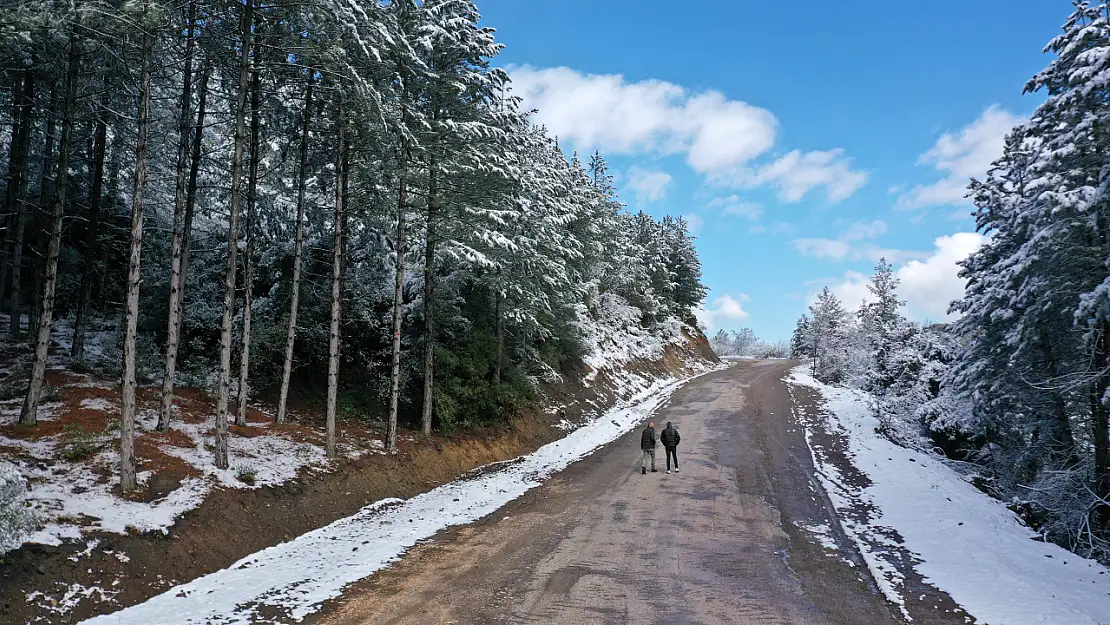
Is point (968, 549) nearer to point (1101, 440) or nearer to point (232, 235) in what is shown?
point (1101, 440)

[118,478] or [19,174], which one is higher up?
[19,174]

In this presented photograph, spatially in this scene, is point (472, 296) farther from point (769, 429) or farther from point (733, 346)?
point (733, 346)

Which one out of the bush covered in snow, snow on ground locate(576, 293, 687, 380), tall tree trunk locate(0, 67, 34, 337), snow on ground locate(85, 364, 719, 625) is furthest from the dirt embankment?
snow on ground locate(576, 293, 687, 380)

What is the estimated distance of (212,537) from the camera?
9.55 meters

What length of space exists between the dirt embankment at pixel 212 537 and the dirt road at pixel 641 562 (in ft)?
9.13

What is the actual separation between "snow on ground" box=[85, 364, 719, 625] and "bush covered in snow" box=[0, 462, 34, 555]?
151cm

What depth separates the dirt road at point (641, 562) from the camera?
25.7 ft

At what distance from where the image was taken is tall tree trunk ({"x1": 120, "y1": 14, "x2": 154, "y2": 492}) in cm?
973

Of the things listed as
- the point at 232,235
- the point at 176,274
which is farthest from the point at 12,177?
the point at 232,235

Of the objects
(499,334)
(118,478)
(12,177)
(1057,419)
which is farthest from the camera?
(499,334)

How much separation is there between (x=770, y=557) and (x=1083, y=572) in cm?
575

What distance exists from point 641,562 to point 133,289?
10.5 metres

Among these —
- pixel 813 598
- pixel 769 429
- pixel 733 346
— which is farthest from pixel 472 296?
pixel 733 346

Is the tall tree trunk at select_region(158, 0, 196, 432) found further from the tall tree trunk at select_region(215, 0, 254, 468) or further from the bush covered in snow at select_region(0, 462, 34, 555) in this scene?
the bush covered in snow at select_region(0, 462, 34, 555)
